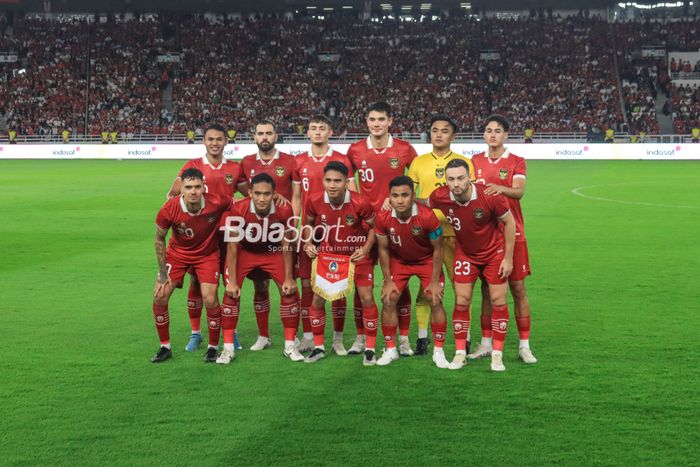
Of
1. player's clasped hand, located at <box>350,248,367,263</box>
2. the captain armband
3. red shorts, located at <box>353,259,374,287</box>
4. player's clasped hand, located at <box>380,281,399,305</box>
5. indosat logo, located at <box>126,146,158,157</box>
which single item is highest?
indosat logo, located at <box>126,146,158,157</box>

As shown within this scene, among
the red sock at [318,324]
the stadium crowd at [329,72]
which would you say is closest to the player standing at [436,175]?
the red sock at [318,324]

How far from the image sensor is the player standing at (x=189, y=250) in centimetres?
771

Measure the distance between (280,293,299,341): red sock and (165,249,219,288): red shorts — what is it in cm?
64

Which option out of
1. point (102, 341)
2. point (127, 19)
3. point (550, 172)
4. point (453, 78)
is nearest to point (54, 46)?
point (127, 19)

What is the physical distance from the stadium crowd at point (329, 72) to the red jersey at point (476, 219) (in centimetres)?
3946

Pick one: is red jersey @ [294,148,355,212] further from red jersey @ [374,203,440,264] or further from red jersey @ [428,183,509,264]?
red jersey @ [428,183,509,264]

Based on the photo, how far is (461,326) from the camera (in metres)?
7.57

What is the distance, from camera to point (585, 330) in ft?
28.7

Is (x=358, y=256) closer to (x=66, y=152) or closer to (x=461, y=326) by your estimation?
(x=461, y=326)

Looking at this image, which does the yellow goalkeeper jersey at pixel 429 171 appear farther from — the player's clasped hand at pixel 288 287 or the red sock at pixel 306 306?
the player's clasped hand at pixel 288 287

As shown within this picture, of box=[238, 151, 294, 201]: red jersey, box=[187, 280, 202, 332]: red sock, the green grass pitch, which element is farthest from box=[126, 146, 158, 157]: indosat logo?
box=[187, 280, 202, 332]: red sock

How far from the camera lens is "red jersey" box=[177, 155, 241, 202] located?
8.66m

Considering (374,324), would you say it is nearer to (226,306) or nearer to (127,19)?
(226,306)

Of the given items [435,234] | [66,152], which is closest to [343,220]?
[435,234]
